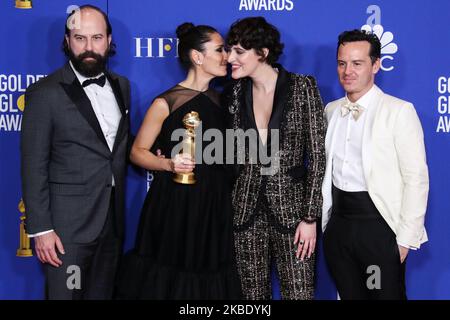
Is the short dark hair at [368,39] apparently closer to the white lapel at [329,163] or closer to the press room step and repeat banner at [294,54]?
the white lapel at [329,163]

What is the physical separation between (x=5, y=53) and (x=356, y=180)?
74.5 inches

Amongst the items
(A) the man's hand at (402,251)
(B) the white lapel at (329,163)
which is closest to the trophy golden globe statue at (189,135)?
(B) the white lapel at (329,163)

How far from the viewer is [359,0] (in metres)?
3.23

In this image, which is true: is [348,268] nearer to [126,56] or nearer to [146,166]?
[146,166]

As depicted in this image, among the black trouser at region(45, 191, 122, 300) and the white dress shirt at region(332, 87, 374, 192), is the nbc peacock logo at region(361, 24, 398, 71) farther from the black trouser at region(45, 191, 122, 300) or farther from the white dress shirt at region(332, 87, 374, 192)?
the black trouser at region(45, 191, 122, 300)

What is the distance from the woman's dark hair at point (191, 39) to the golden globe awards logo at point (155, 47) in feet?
0.78

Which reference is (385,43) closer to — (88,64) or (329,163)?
(329,163)

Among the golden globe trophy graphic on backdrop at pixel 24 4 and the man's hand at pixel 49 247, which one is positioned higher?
the golden globe trophy graphic on backdrop at pixel 24 4

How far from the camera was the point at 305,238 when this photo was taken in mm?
2799

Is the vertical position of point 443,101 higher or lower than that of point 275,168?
higher

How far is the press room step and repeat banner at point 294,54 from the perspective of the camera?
3.24m

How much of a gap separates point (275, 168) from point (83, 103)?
0.88m

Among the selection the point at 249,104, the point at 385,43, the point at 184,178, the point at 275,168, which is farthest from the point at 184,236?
the point at 385,43
